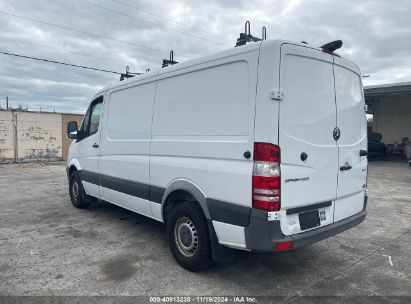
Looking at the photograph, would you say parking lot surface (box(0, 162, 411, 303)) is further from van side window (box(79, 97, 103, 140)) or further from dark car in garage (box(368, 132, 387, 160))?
dark car in garage (box(368, 132, 387, 160))

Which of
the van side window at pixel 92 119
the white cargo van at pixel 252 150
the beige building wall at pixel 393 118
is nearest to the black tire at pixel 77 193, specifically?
the van side window at pixel 92 119

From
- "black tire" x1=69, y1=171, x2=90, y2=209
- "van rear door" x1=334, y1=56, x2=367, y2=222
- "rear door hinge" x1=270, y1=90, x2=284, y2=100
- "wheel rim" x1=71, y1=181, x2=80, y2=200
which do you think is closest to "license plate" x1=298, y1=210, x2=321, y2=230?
"van rear door" x1=334, y1=56, x2=367, y2=222

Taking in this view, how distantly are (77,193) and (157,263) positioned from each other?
352 centimetres

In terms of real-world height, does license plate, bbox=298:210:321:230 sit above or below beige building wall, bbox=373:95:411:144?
below

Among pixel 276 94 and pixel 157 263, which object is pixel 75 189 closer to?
pixel 157 263

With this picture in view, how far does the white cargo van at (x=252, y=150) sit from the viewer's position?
9.75 feet

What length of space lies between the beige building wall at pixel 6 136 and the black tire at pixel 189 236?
15962mm

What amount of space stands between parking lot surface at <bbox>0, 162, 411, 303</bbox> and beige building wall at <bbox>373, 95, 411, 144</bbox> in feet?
51.9

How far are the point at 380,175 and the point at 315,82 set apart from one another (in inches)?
431

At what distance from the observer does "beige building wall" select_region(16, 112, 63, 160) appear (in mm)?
17094

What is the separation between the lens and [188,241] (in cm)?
378

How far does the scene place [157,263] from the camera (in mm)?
4008

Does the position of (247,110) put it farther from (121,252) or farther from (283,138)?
(121,252)

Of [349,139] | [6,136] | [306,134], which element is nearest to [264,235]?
[306,134]
